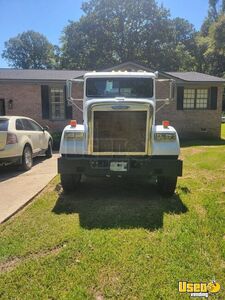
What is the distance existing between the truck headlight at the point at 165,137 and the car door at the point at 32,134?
5102mm

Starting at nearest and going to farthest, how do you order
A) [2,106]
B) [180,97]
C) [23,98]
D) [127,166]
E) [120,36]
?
1. [127,166]
2. [23,98]
3. [2,106]
4. [180,97]
5. [120,36]

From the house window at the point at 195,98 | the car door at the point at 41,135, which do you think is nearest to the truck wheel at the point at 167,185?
the car door at the point at 41,135

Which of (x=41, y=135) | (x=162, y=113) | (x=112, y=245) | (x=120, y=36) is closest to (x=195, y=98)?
(x=162, y=113)

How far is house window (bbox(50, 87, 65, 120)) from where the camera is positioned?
56.0ft

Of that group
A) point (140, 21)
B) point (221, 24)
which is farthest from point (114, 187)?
point (140, 21)

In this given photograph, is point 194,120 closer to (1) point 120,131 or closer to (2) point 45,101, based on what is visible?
(2) point 45,101

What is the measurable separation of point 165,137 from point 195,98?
13.1 meters

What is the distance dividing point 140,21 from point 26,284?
45.3m

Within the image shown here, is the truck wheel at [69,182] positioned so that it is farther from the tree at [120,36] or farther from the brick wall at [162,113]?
the tree at [120,36]

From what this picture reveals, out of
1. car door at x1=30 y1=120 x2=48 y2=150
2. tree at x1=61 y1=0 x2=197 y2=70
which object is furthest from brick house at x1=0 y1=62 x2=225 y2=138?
tree at x1=61 y1=0 x2=197 y2=70

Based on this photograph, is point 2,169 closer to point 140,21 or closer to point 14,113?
point 14,113

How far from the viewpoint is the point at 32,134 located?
1001 centimetres

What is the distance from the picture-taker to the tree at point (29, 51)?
2307 inches

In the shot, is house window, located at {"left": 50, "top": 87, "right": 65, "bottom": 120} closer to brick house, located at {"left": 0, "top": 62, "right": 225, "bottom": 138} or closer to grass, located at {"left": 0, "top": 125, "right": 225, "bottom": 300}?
brick house, located at {"left": 0, "top": 62, "right": 225, "bottom": 138}
